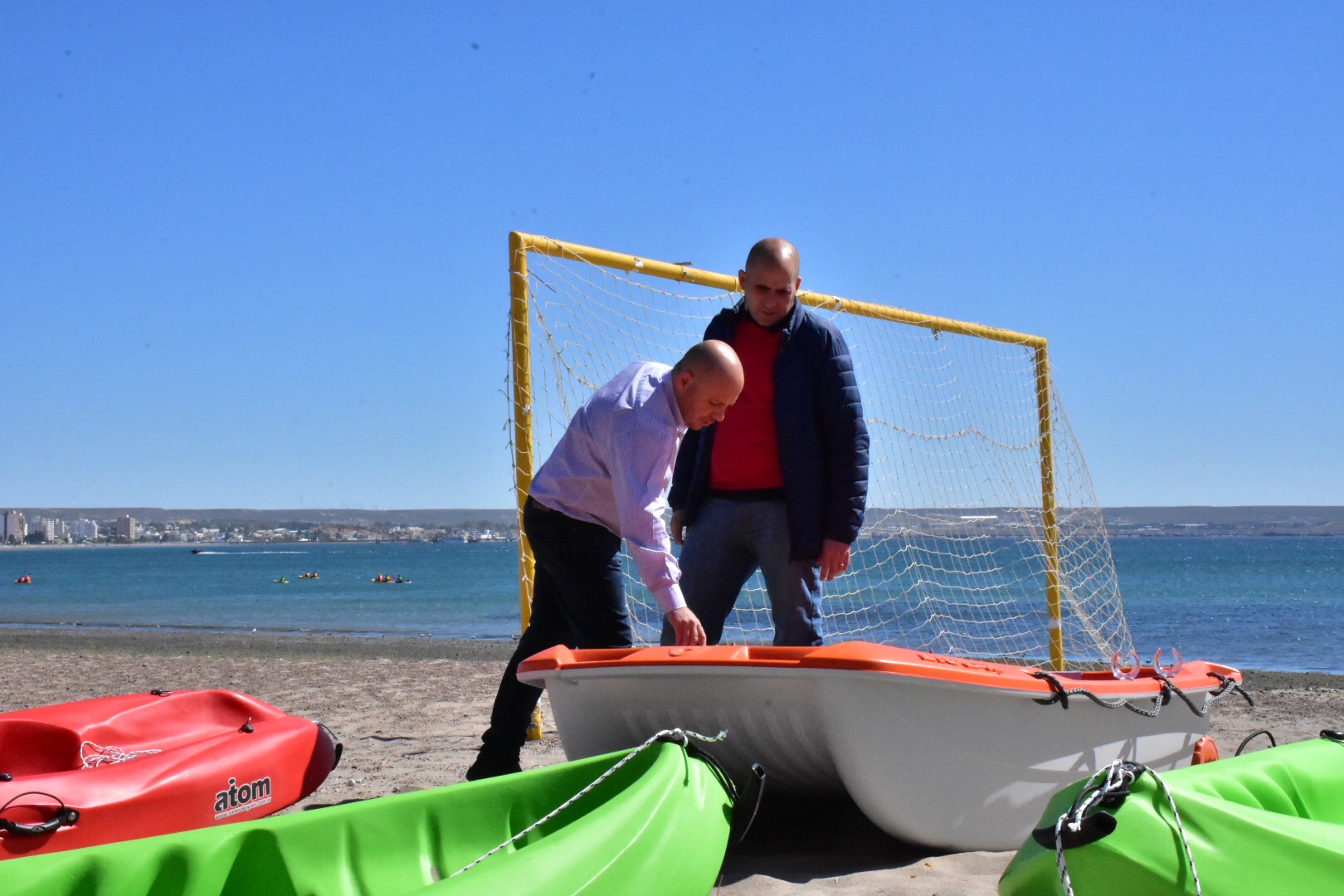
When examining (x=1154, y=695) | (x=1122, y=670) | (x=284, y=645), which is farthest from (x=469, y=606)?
(x=1154, y=695)

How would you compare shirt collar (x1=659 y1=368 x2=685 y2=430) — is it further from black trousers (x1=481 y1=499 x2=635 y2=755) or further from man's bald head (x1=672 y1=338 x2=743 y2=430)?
black trousers (x1=481 y1=499 x2=635 y2=755)

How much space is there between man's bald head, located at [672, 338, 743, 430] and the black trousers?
60 centimetres

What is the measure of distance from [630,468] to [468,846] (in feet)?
3.96

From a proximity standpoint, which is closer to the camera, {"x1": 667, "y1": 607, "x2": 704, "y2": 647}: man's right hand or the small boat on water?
the small boat on water

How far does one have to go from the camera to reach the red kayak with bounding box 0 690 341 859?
288cm

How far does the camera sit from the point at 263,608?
32375 mm

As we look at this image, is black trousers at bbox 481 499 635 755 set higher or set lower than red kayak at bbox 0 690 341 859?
higher

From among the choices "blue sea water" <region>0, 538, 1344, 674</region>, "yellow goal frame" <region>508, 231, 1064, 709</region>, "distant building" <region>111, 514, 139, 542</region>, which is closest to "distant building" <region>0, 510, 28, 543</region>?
"distant building" <region>111, 514, 139, 542</region>

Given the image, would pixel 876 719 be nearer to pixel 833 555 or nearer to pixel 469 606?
pixel 833 555

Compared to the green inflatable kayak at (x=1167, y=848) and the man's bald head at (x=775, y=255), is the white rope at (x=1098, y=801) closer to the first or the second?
the green inflatable kayak at (x=1167, y=848)

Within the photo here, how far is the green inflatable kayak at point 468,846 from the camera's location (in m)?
2.03

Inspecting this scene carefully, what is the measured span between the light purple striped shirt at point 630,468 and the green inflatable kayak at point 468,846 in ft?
2.03

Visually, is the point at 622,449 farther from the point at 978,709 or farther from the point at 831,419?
the point at 978,709

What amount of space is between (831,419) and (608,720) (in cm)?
146
